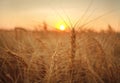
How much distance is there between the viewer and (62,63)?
2.75 feet

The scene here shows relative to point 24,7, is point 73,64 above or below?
below

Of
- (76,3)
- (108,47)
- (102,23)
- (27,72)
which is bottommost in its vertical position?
(27,72)

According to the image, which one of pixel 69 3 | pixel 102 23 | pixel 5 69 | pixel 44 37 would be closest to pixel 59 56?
pixel 5 69

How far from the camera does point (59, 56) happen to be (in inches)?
33.9

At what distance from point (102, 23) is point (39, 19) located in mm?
380

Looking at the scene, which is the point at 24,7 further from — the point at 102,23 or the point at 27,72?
the point at 27,72

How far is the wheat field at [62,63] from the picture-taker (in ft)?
2.61

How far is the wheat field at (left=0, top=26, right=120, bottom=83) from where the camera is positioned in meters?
0.80

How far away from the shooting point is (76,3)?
4.74ft

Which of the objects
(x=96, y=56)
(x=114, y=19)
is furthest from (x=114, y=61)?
(x=114, y=19)

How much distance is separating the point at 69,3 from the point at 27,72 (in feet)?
2.46

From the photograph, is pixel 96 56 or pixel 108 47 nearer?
pixel 96 56

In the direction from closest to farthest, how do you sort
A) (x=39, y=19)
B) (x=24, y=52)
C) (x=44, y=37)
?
(x=24, y=52) < (x=44, y=37) < (x=39, y=19)

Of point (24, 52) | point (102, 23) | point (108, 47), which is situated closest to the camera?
point (24, 52)
